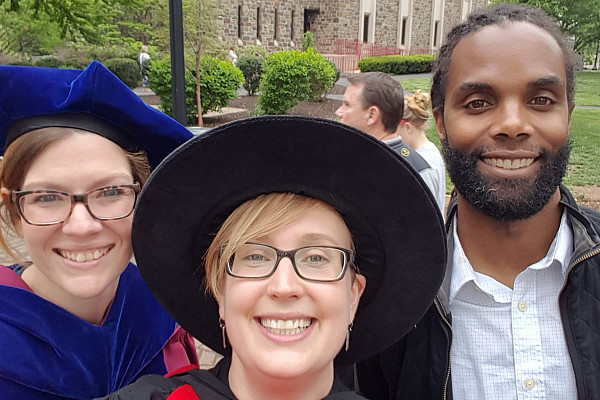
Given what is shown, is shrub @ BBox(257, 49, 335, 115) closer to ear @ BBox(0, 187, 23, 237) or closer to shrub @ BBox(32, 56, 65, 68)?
shrub @ BBox(32, 56, 65, 68)

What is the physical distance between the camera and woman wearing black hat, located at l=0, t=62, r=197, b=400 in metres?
1.59

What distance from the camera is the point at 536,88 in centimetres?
168

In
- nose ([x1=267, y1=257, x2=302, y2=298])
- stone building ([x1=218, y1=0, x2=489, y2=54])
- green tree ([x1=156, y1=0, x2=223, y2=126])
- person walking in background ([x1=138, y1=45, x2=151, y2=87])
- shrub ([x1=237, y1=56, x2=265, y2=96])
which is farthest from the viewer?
stone building ([x1=218, y1=0, x2=489, y2=54])

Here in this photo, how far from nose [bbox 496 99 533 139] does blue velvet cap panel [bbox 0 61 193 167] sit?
111 centimetres

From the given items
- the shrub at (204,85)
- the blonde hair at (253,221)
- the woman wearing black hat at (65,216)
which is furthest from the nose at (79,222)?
the shrub at (204,85)

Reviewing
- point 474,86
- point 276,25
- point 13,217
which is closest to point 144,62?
point 276,25

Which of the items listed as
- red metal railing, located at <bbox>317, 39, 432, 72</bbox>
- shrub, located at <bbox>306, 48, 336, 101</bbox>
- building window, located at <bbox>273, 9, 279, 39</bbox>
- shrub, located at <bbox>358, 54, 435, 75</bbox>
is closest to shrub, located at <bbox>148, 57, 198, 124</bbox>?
shrub, located at <bbox>306, 48, 336, 101</bbox>

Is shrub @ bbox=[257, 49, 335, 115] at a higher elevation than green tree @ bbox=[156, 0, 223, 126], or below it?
below

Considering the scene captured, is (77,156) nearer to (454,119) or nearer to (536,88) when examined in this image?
(454,119)

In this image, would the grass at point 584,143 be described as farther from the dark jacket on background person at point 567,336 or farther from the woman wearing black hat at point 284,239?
the woman wearing black hat at point 284,239

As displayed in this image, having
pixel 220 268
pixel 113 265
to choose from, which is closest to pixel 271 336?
pixel 220 268

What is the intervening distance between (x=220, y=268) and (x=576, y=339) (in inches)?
42.9

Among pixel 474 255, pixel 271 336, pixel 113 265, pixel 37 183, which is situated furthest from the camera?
pixel 474 255

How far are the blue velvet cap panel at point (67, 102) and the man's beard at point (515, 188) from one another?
106 cm
